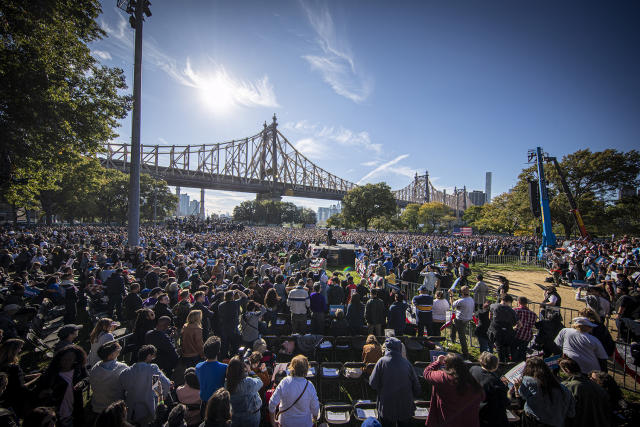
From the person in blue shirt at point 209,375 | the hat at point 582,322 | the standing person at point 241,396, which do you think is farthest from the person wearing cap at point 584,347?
the person in blue shirt at point 209,375

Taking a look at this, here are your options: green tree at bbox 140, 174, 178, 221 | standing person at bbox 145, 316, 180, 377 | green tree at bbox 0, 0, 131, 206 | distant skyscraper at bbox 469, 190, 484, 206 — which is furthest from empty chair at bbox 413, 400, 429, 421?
distant skyscraper at bbox 469, 190, 484, 206

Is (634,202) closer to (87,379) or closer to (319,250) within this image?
(319,250)

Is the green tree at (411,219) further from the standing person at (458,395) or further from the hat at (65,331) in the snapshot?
the hat at (65,331)

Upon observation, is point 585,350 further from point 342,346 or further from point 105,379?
point 105,379

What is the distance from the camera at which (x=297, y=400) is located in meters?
2.74

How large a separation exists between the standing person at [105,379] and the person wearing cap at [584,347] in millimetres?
6113

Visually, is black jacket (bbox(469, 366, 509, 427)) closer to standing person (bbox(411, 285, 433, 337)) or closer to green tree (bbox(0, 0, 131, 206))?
standing person (bbox(411, 285, 433, 337))

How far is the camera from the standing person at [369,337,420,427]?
3006mm

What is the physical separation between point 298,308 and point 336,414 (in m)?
2.88

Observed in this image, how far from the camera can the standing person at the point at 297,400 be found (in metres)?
2.74

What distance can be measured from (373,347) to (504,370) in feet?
8.80

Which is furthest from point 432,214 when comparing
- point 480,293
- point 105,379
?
point 105,379

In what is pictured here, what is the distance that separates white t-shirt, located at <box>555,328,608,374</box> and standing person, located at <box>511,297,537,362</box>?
3.72 ft

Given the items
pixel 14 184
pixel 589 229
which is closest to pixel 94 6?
pixel 14 184
